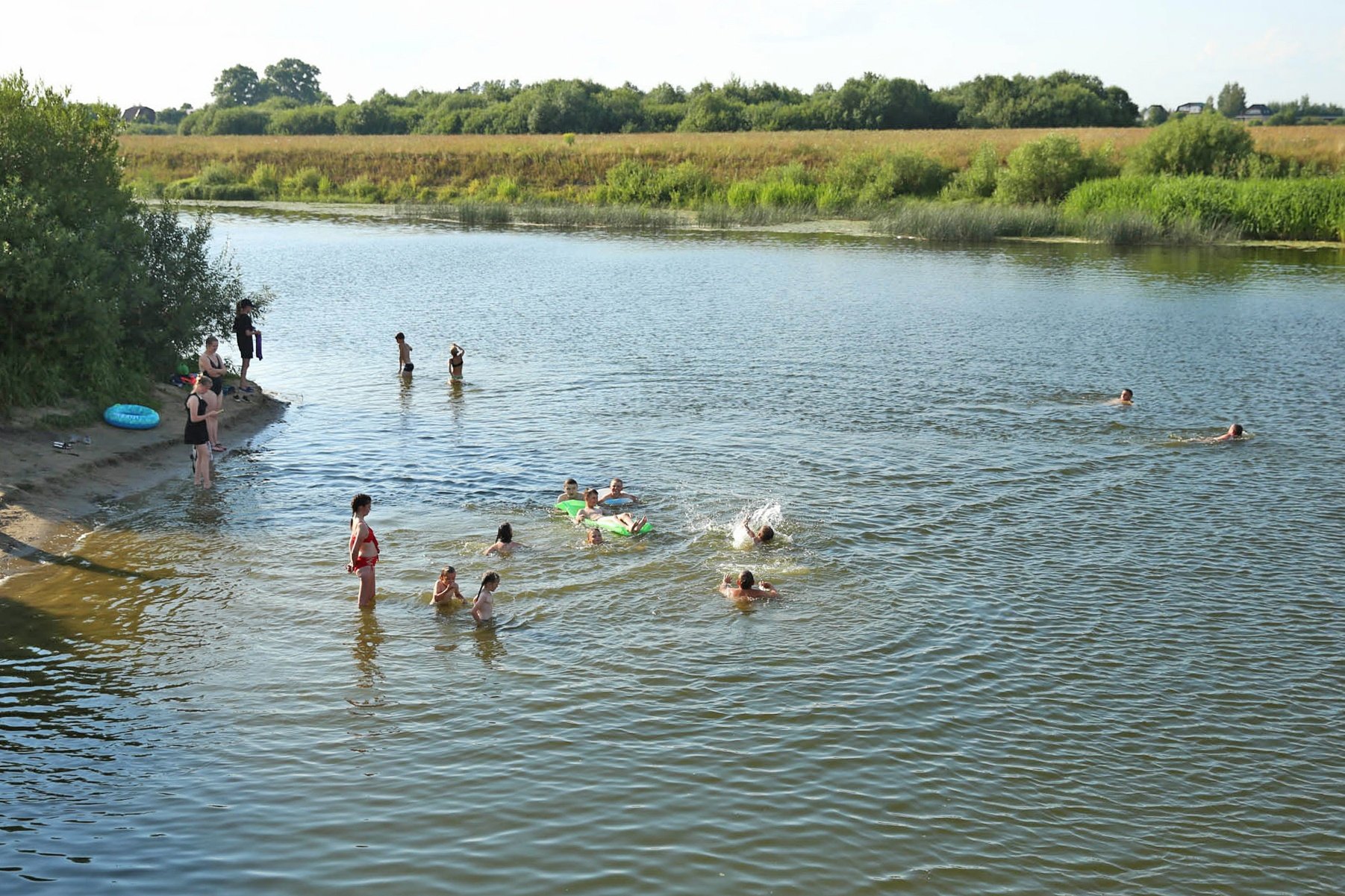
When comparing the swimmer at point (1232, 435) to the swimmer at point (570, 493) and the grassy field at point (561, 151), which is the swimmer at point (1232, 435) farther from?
the grassy field at point (561, 151)

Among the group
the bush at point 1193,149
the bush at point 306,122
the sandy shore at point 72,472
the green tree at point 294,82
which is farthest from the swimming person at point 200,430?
the green tree at point 294,82

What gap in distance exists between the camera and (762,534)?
16578mm

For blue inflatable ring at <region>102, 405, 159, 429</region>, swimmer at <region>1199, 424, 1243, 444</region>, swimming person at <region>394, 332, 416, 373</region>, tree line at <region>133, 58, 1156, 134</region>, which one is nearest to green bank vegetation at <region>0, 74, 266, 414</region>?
blue inflatable ring at <region>102, 405, 159, 429</region>

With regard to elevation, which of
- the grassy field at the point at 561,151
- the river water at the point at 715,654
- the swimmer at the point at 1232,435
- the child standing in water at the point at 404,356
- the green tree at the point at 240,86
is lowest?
the river water at the point at 715,654

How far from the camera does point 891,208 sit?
68.5 metres

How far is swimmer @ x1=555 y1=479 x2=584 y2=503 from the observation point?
18266 mm

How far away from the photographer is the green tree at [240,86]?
187500mm

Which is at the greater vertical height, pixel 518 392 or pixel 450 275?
pixel 450 275

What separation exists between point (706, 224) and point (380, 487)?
2067 inches

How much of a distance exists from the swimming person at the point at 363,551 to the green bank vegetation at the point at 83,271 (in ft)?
29.4

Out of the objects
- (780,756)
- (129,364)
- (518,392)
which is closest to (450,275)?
(518,392)

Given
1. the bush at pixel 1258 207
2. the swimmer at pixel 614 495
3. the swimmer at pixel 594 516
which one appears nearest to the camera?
the swimmer at pixel 594 516

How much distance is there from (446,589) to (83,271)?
1054cm

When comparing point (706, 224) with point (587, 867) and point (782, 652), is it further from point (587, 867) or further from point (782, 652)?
point (587, 867)
